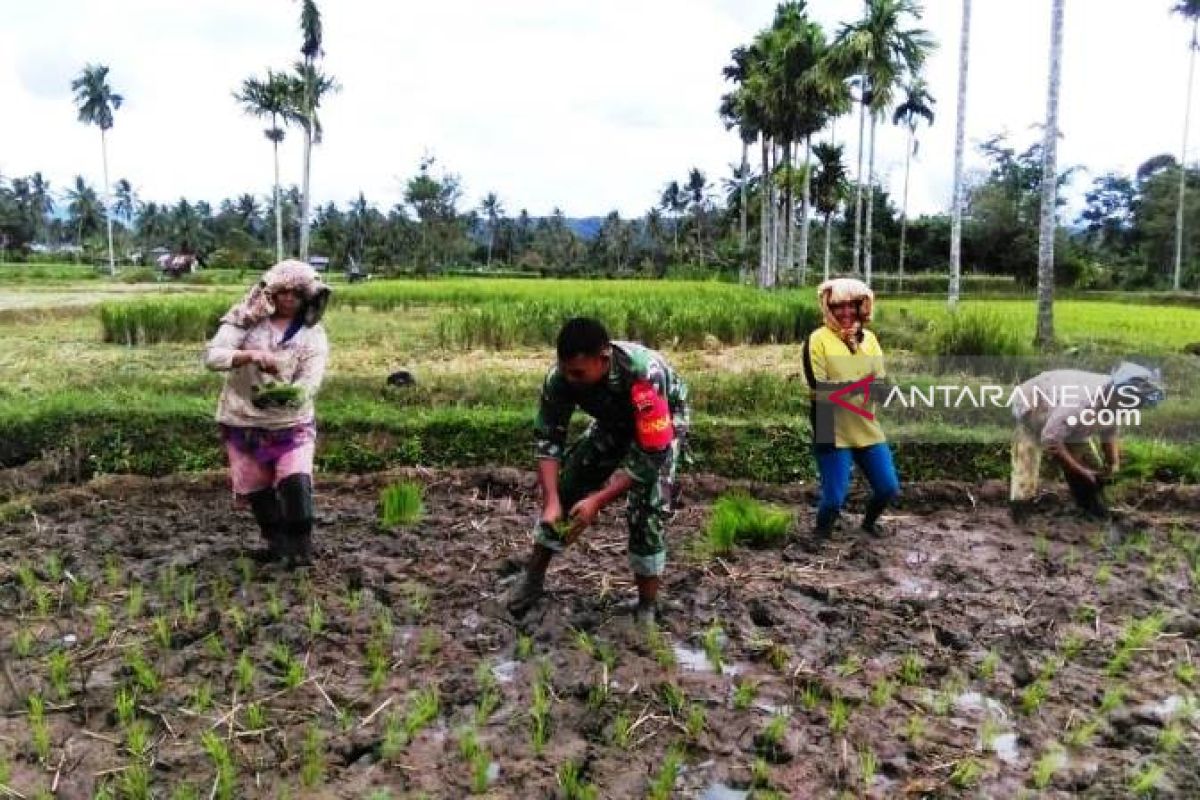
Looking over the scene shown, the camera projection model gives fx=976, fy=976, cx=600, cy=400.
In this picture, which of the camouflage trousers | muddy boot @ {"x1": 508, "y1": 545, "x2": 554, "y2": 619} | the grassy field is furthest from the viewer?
the grassy field

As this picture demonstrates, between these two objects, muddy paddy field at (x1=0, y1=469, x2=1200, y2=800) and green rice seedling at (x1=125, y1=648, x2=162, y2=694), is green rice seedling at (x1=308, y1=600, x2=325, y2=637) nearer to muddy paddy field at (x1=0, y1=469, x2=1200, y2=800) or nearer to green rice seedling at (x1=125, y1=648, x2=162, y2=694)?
muddy paddy field at (x1=0, y1=469, x2=1200, y2=800)

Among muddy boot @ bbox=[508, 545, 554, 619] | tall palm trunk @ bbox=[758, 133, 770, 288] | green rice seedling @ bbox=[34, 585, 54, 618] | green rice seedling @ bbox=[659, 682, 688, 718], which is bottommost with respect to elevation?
green rice seedling @ bbox=[659, 682, 688, 718]

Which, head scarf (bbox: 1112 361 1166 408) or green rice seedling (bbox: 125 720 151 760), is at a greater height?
head scarf (bbox: 1112 361 1166 408)

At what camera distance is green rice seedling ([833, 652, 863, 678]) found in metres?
3.32

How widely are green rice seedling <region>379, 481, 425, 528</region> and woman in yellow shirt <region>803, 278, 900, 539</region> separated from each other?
6.58 ft

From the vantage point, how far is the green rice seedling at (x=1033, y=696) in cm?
312

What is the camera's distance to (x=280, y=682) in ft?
10.5

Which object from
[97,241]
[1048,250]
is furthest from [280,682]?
[97,241]

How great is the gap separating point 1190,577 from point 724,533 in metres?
2.11

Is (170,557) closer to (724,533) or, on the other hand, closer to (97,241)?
(724,533)

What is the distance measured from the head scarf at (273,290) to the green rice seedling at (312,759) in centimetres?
181

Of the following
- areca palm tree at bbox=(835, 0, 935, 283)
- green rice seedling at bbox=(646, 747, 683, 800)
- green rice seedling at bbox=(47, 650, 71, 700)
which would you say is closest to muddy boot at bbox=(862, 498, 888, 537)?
green rice seedling at bbox=(646, 747, 683, 800)

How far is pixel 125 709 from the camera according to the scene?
9.67 feet

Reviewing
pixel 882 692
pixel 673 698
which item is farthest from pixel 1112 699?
pixel 673 698
